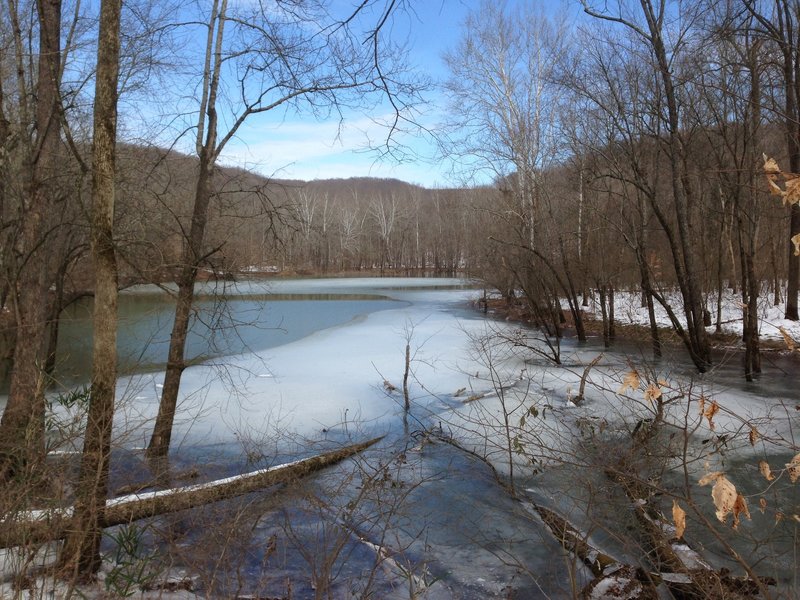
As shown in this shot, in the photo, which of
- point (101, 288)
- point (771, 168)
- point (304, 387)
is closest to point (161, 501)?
point (101, 288)

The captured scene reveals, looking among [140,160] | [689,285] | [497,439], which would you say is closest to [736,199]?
[689,285]

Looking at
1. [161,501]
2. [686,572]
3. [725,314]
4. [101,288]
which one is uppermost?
[101,288]

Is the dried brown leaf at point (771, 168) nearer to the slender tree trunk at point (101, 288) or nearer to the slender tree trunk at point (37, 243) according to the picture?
the slender tree trunk at point (101, 288)

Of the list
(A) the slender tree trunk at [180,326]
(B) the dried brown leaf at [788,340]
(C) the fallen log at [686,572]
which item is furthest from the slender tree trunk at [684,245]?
(B) the dried brown leaf at [788,340]

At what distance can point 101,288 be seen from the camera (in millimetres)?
4090

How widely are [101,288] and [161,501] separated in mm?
2091

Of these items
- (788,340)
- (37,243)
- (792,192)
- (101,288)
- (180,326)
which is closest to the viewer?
(792,192)

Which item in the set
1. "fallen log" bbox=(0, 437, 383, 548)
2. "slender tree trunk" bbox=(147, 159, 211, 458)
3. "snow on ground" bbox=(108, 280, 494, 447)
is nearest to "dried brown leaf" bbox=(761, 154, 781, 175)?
"fallen log" bbox=(0, 437, 383, 548)

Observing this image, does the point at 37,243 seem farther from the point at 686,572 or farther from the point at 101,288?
the point at 686,572

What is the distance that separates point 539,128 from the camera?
18266mm

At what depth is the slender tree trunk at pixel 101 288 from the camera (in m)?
4.06

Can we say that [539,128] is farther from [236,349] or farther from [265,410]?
[265,410]

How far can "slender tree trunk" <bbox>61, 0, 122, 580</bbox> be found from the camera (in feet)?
13.3

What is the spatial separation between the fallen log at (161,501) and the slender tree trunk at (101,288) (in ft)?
0.60
